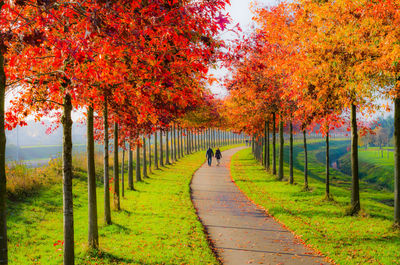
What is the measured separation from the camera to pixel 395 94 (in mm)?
10336

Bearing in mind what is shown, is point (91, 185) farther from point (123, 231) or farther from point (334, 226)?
point (334, 226)

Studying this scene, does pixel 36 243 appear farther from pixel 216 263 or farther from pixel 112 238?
pixel 216 263

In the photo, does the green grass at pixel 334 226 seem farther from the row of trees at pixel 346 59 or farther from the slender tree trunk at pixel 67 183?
the slender tree trunk at pixel 67 183

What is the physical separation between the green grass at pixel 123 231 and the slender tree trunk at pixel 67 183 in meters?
1.62

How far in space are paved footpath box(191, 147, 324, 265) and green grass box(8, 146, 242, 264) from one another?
600 millimetres

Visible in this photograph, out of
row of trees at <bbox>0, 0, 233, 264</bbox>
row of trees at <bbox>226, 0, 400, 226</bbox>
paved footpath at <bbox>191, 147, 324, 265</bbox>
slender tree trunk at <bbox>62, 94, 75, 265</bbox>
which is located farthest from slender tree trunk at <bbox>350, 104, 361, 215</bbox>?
slender tree trunk at <bbox>62, 94, 75, 265</bbox>

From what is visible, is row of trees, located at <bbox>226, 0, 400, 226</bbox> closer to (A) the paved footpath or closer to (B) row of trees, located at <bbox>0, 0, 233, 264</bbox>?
(B) row of trees, located at <bbox>0, 0, 233, 264</bbox>

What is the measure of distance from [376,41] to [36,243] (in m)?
13.2

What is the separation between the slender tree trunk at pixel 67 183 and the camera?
7.09m

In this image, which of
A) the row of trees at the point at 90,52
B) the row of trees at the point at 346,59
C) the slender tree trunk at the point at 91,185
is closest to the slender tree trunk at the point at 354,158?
the row of trees at the point at 346,59

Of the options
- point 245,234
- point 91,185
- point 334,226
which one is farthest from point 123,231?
point 334,226

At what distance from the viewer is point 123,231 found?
11.8m

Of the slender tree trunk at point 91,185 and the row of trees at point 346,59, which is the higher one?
the row of trees at point 346,59

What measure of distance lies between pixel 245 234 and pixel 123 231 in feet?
14.7
